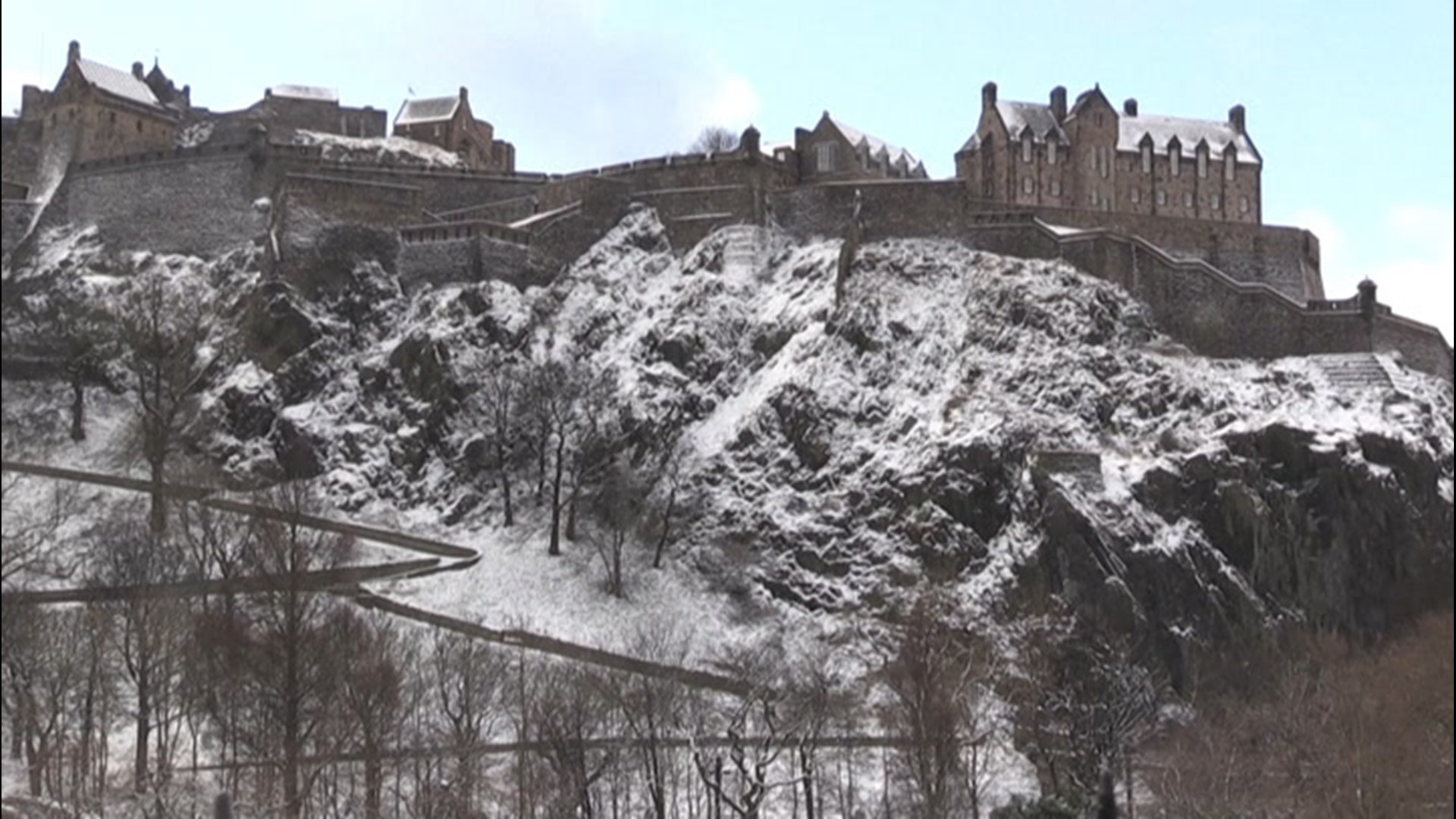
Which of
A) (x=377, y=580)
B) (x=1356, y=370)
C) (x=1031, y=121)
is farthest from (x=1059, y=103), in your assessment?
(x=377, y=580)

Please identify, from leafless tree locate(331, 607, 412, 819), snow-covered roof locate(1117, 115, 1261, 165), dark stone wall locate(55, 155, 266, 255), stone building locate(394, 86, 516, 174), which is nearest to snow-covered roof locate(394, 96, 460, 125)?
stone building locate(394, 86, 516, 174)

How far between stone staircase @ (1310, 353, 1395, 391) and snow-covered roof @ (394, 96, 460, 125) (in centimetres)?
5025

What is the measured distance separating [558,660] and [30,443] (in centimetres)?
3862

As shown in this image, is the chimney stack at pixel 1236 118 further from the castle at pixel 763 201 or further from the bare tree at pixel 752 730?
the bare tree at pixel 752 730

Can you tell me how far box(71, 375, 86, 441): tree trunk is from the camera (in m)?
64.2

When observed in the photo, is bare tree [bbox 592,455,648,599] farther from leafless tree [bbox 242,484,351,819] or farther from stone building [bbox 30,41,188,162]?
stone building [bbox 30,41,188,162]

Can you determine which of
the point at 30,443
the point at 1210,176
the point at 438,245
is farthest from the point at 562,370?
the point at 30,443

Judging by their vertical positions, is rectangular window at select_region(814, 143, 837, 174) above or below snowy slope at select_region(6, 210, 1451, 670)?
above

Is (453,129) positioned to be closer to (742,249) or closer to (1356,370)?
(742,249)

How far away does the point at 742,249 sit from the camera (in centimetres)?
7300

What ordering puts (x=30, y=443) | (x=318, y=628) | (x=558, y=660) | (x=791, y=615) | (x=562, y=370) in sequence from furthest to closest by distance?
(x=562, y=370) → (x=791, y=615) → (x=558, y=660) → (x=318, y=628) → (x=30, y=443)

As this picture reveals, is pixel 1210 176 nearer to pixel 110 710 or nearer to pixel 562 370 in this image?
pixel 562 370

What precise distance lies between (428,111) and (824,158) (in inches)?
1102

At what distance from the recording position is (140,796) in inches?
1619
